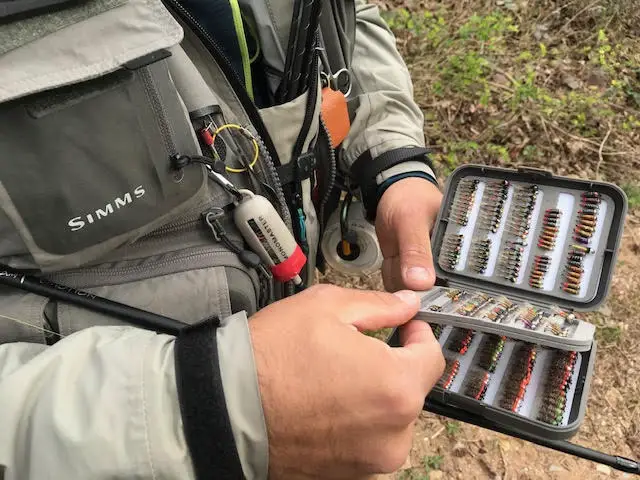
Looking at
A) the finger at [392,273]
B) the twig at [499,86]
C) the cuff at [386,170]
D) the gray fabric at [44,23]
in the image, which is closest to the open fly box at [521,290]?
the finger at [392,273]

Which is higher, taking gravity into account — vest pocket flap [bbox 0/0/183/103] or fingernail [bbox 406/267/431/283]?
vest pocket flap [bbox 0/0/183/103]

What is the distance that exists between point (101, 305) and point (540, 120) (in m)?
3.28

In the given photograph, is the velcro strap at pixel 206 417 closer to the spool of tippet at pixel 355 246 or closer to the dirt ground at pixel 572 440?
the spool of tippet at pixel 355 246

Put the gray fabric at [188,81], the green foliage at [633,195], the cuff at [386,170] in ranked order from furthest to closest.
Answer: the green foliage at [633,195], the cuff at [386,170], the gray fabric at [188,81]

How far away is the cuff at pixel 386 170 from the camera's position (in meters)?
2.00

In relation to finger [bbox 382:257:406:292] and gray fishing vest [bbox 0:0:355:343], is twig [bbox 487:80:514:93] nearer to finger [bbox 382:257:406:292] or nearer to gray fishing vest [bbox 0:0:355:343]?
finger [bbox 382:257:406:292]

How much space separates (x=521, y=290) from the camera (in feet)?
5.31

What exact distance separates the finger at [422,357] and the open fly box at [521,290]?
9 cm

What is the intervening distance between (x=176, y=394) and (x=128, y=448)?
4.3 inches

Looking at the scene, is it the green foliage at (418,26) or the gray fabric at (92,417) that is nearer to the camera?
the gray fabric at (92,417)

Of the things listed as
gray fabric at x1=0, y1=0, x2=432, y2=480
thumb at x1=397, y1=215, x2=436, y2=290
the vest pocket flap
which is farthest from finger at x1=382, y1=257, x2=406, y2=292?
the vest pocket flap

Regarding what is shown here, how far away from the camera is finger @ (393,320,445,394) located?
1.08 meters

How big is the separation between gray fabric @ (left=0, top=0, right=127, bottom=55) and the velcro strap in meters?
0.61

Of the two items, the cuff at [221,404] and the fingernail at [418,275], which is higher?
the cuff at [221,404]
